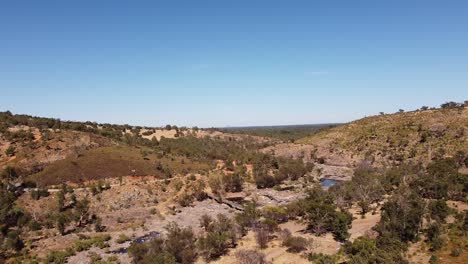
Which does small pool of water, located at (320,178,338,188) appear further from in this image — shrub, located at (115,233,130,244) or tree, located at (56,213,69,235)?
tree, located at (56,213,69,235)

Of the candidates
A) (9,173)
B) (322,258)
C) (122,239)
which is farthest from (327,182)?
(9,173)

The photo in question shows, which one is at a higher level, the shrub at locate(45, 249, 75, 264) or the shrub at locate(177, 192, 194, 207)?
the shrub at locate(177, 192, 194, 207)

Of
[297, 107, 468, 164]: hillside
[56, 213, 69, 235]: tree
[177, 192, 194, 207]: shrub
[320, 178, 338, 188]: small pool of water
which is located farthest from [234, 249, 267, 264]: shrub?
[297, 107, 468, 164]: hillside

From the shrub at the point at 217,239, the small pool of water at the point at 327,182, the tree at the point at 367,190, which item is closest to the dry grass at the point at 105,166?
the small pool of water at the point at 327,182

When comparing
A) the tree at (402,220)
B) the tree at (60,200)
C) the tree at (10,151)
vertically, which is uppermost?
the tree at (10,151)

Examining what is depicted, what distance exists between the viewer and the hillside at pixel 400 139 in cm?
8519

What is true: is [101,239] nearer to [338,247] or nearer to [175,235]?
[175,235]

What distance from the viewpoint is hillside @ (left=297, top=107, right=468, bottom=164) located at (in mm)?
85188

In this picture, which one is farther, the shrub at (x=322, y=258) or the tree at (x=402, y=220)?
the tree at (x=402, y=220)

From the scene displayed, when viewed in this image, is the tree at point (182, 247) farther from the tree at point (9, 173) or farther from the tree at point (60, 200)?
the tree at point (9, 173)

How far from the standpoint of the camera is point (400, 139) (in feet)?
315

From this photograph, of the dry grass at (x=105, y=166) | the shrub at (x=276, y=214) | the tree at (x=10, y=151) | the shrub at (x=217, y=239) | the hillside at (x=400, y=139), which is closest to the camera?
the shrub at (x=217, y=239)

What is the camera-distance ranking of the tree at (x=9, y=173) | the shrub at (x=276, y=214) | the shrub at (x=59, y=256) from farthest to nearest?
1. the tree at (x=9, y=173)
2. the shrub at (x=276, y=214)
3. the shrub at (x=59, y=256)

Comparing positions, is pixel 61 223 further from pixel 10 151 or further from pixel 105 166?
pixel 10 151
